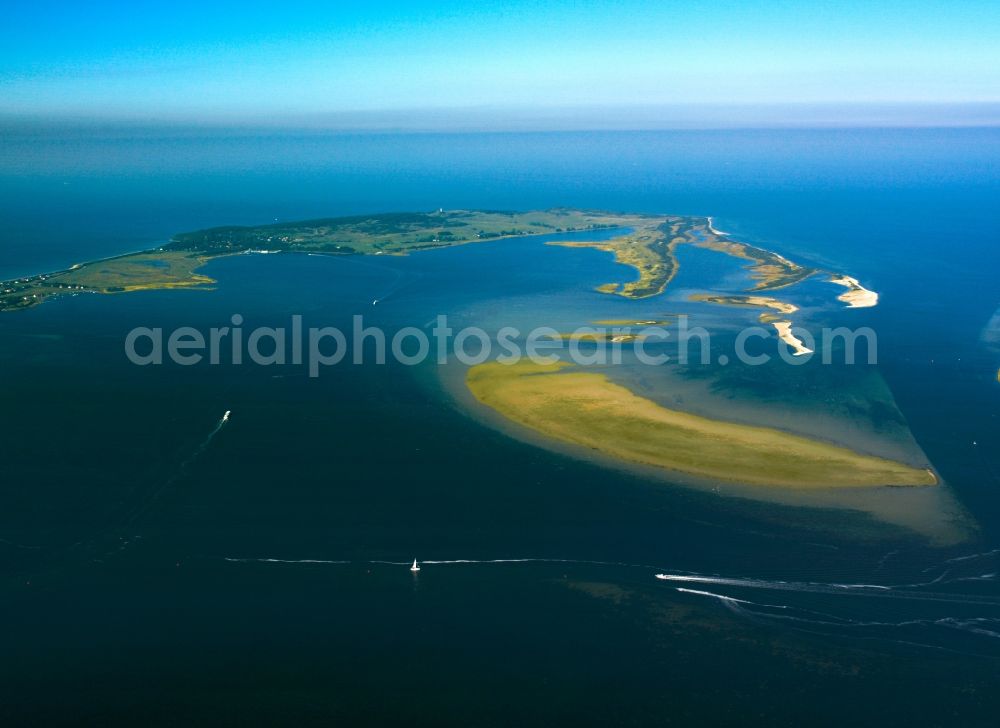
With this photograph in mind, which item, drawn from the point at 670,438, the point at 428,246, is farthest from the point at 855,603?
the point at 428,246

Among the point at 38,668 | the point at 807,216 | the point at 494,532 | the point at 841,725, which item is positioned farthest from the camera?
the point at 807,216

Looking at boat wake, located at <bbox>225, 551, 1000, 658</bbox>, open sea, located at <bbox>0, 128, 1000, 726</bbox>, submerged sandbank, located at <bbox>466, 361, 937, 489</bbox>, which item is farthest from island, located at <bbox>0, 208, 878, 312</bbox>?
boat wake, located at <bbox>225, 551, 1000, 658</bbox>

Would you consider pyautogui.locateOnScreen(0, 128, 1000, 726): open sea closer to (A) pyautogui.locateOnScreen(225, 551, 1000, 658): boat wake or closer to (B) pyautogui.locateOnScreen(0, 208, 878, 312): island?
(A) pyautogui.locateOnScreen(225, 551, 1000, 658): boat wake

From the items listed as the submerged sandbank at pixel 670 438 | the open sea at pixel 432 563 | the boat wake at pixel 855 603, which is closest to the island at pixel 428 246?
the open sea at pixel 432 563

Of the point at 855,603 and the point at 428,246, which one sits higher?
the point at 428,246

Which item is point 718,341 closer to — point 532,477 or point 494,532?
point 532,477

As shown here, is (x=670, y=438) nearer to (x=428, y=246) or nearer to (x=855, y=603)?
(x=855, y=603)

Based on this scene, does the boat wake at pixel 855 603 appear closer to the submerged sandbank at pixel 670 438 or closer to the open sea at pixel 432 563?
the open sea at pixel 432 563

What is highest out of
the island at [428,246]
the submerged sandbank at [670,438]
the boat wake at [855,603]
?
the island at [428,246]

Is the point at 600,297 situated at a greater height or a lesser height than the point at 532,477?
greater

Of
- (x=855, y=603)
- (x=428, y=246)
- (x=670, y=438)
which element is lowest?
(x=855, y=603)

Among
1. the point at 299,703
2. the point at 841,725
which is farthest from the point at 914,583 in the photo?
the point at 299,703
